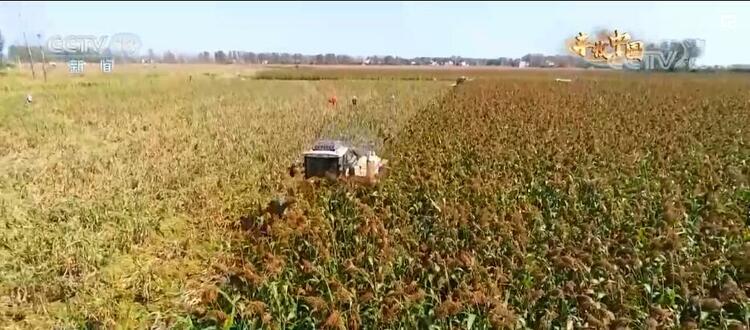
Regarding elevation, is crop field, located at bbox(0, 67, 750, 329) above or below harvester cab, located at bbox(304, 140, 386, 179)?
below

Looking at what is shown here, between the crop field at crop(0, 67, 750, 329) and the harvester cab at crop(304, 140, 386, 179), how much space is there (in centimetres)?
24

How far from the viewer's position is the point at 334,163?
5164 millimetres

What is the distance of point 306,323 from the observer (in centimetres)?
271

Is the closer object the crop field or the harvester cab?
the crop field

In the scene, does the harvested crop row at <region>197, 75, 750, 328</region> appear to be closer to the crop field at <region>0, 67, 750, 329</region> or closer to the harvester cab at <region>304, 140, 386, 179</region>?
the crop field at <region>0, 67, 750, 329</region>

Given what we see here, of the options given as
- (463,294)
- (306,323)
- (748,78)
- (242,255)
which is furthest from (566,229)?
(748,78)

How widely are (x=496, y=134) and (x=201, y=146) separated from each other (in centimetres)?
449

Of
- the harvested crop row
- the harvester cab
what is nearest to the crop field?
the harvested crop row

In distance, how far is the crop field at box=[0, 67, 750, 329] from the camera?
262cm

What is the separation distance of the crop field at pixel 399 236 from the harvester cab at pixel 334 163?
0.79ft

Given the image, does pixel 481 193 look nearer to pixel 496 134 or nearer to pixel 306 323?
pixel 306 323

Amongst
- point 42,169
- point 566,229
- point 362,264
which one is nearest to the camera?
point 362,264

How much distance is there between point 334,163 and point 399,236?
1.82m

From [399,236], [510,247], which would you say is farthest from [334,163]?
[510,247]
